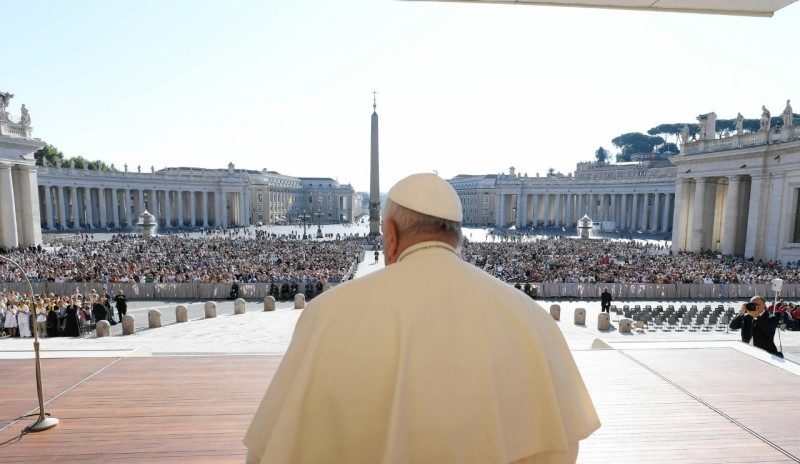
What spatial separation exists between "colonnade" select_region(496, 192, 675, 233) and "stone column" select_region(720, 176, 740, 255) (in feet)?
107

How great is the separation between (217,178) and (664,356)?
93797mm

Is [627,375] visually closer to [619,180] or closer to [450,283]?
[450,283]

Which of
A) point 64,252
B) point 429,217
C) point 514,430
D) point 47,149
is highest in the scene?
point 47,149

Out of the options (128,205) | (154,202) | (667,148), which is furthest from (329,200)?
(667,148)

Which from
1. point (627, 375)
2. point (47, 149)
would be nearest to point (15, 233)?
point (627, 375)

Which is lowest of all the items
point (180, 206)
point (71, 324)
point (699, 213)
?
point (71, 324)

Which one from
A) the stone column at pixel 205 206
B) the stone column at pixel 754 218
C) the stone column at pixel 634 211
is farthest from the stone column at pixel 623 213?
Answer: the stone column at pixel 205 206

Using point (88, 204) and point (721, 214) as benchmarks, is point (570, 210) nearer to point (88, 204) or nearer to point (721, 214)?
point (721, 214)

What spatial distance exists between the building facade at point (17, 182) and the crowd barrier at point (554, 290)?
20.6 m

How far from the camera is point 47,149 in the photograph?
85500 millimetres

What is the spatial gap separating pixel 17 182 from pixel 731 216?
6525cm

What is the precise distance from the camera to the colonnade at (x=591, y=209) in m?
71.8

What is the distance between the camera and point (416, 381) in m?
1.38

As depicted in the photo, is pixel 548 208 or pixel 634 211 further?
pixel 548 208
